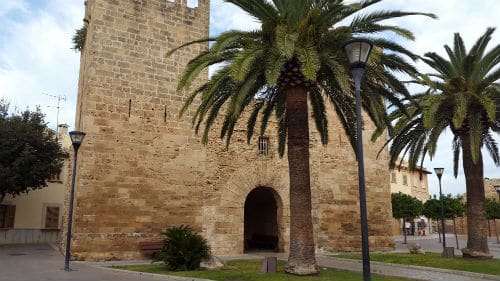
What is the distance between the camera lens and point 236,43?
10516 mm

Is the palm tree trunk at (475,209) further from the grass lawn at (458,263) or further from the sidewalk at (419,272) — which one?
the sidewalk at (419,272)

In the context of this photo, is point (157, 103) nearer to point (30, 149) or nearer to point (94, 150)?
point (94, 150)

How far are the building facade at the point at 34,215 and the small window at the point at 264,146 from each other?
13.6 meters

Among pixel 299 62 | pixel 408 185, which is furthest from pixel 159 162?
pixel 408 185

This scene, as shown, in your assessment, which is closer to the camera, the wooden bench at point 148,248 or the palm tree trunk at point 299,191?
the palm tree trunk at point 299,191

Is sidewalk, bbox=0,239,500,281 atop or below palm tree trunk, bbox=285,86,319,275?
below

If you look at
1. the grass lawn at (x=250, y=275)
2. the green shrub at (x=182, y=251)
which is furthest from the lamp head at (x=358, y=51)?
the green shrub at (x=182, y=251)

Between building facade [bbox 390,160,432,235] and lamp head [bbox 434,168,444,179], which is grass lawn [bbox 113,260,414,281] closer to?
lamp head [bbox 434,168,444,179]

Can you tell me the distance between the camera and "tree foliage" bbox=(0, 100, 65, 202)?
63.1ft

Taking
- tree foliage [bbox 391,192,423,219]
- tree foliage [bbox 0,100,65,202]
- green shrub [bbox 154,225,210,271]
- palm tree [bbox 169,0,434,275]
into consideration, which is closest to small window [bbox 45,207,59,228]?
tree foliage [bbox 0,100,65,202]

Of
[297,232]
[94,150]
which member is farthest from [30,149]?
[297,232]

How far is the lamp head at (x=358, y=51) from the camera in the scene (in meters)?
6.40

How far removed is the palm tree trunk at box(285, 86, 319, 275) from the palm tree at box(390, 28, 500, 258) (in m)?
4.24

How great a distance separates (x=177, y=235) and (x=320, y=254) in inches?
282
